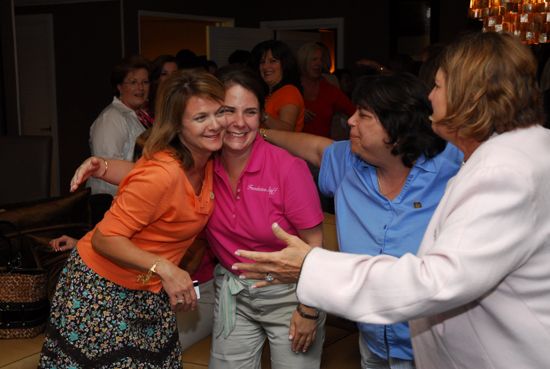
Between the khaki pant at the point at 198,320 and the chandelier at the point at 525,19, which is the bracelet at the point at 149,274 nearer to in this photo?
the khaki pant at the point at 198,320

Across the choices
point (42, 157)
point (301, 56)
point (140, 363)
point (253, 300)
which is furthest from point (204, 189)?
point (301, 56)

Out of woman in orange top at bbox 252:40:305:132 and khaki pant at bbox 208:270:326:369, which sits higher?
woman in orange top at bbox 252:40:305:132

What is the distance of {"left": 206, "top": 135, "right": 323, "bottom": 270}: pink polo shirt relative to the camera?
7.14 feet

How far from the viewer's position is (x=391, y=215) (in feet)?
6.66

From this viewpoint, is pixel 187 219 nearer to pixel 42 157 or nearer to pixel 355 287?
pixel 355 287

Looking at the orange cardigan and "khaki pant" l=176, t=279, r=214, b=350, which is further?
"khaki pant" l=176, t=279, r=214, b=350

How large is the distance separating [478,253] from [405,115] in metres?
0.83

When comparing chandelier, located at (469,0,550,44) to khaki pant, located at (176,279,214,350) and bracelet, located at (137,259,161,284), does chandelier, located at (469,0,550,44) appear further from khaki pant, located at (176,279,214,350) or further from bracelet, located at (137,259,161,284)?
bracelet, located at (137,259,161,284)

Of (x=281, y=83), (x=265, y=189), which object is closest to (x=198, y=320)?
(x=265, y=189)

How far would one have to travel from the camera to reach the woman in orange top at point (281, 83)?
3816 millimetres

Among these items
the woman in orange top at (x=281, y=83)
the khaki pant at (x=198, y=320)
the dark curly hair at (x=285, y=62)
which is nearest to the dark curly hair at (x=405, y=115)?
the khaki pant at (x=198, y=320)

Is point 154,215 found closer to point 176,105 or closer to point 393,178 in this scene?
point 176,105

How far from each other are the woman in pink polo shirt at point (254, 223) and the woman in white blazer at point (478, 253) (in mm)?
682

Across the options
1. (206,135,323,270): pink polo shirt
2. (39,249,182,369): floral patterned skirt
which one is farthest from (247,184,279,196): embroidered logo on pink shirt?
(39,249,182,369): floral patterned skirt
